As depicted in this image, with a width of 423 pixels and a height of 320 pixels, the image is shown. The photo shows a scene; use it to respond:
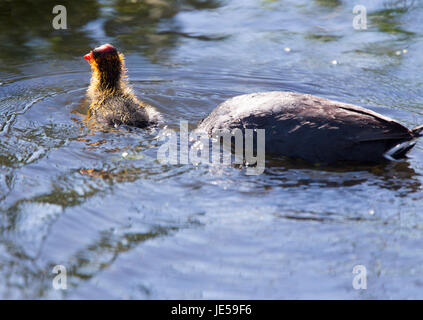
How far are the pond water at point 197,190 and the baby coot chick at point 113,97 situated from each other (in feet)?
0.70

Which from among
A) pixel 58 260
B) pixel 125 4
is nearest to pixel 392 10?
pixel 125 4

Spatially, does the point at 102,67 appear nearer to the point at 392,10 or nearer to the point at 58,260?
the point at 58,260

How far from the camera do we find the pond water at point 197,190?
313 cm

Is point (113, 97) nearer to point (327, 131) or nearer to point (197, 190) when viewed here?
point (197, 190)

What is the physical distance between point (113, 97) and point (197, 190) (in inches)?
81.2

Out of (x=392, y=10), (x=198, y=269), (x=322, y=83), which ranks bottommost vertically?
(x=198, y=269)

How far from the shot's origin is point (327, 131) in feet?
14.5

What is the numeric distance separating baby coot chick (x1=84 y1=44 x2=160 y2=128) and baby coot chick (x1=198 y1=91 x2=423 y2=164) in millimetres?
1201

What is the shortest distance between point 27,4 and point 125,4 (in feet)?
5.20

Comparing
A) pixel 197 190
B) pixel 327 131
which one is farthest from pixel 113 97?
pixel 327 131

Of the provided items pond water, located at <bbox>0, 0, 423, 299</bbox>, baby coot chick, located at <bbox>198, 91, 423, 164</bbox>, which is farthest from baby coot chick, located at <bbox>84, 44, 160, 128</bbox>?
baby coot chick, located at <bbox>198, 91, 423, 164</bbox>

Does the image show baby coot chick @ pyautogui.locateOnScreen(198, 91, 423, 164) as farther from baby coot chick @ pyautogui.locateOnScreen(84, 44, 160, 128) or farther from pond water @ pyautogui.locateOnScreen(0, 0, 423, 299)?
baby coot chick @ pyautogui.locateOnScreen(84, 44, 160, 128)

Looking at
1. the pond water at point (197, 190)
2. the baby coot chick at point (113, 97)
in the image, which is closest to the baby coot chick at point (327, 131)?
the pond water at point (197, 190)

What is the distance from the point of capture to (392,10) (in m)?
8.54
